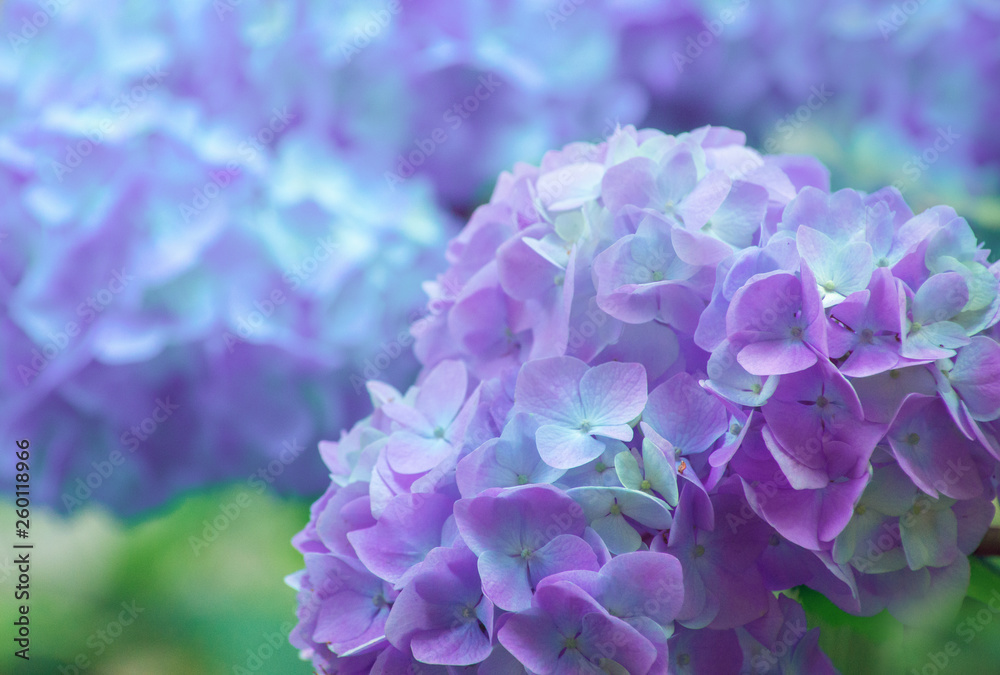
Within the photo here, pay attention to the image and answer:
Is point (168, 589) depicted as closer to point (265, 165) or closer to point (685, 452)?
point (265, 165)

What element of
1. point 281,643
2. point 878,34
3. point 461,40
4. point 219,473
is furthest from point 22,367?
point 878,34

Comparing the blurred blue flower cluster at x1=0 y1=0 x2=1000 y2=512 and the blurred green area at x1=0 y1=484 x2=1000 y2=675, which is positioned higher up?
the blurred blue flower cluster at x1=0 y1=0 x2=1000 y2=512

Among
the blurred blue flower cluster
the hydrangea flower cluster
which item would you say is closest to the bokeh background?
the blurred blue flower cluster

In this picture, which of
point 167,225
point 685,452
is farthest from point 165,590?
point 685,452

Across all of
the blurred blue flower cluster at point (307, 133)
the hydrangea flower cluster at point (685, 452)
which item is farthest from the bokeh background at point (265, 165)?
the hydrangea flower cluster at point (685, 452)

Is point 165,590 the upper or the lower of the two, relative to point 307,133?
lower

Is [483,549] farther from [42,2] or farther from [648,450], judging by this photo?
[42,2]

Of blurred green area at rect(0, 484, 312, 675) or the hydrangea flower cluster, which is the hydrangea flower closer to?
blurred green area at rect(0, 484, 312, 675)
